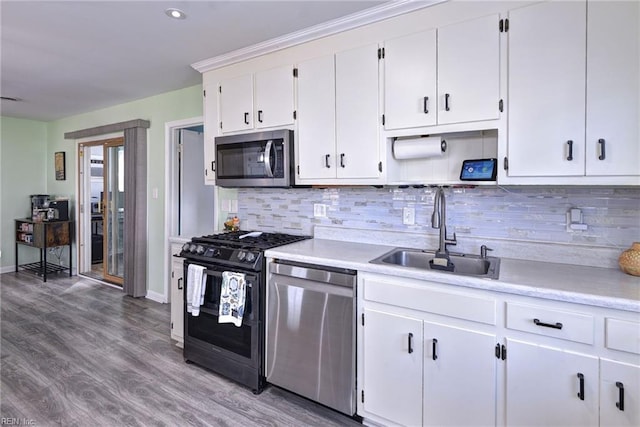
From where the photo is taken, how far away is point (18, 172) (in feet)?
18.2

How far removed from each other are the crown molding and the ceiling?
0.04 meters

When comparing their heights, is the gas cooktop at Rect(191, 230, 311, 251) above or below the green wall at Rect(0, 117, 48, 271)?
below

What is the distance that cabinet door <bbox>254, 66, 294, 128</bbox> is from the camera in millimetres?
2582

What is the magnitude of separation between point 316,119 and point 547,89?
136 centimetres

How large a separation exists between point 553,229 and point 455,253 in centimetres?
55

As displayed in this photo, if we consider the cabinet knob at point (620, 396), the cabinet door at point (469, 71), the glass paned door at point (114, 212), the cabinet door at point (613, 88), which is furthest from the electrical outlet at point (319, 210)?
the glass paned door at point (114, 212)

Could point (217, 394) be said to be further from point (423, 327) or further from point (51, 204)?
point (51, 204)

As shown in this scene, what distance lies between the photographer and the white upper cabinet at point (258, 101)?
260 cm

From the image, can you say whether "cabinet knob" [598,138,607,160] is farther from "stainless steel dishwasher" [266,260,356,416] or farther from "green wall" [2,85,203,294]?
"green wall" [2,85,203,294]

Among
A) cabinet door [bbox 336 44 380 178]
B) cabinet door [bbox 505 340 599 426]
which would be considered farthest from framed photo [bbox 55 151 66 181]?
cabinet door [bbox 505 340 599 426]

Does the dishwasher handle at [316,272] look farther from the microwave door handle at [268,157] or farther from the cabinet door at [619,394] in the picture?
the cabinet door at [619,394]

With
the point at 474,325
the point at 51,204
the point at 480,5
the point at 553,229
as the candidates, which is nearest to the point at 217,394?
the point at 474,325

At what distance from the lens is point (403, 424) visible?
1.86 meters

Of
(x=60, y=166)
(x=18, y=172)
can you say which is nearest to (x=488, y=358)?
(x=60, y=166)
